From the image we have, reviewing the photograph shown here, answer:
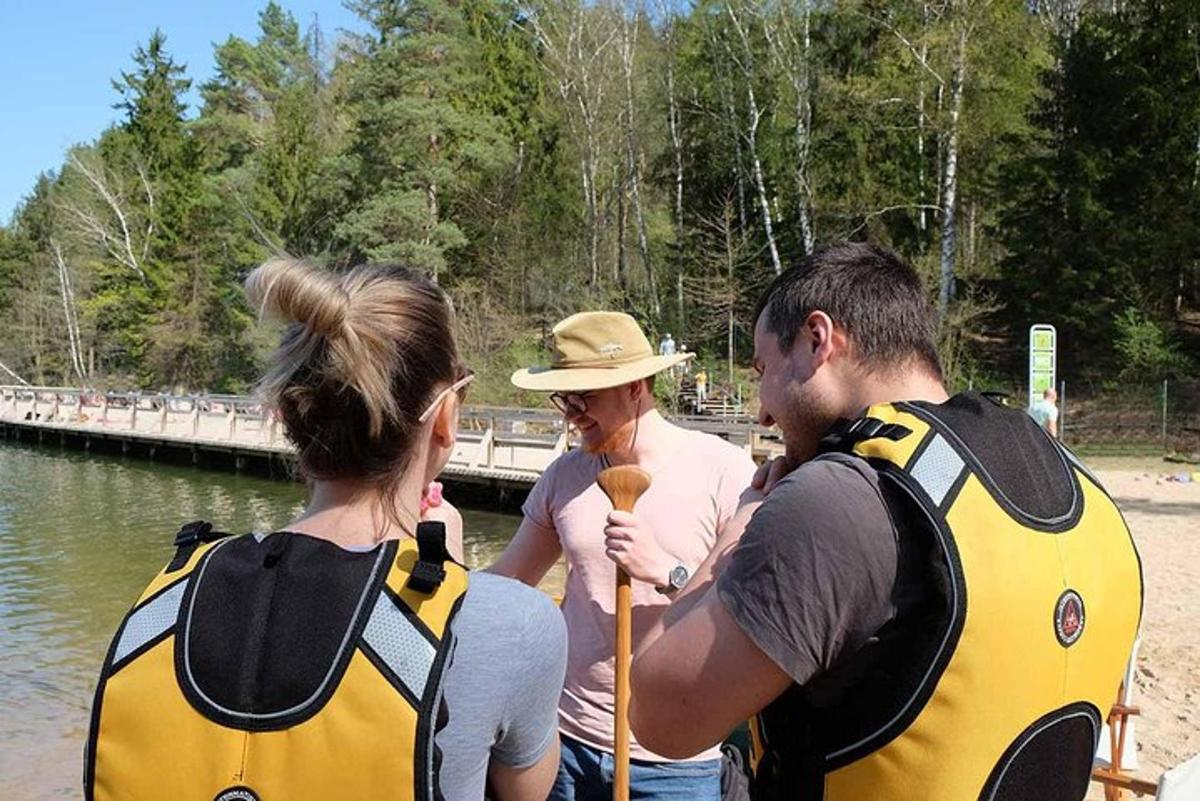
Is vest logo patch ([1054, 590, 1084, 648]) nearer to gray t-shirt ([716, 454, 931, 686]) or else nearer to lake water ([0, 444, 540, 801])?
gray t-shirt ([716, 454, 931, 686])

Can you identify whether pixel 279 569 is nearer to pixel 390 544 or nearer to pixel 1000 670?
pixel 390 544

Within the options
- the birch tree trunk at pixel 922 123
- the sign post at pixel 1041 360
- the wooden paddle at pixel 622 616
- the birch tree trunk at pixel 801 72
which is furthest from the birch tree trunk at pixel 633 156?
the wooden paddle at pixel 622 616

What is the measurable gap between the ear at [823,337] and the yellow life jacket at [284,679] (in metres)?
0.63

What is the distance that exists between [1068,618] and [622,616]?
3.24ft

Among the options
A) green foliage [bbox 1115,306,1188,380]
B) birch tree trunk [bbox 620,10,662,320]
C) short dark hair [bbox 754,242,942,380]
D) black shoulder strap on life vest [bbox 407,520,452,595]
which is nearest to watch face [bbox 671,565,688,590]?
short dark hair [bbox 754,242,942,380]

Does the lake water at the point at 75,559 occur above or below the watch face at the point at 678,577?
below

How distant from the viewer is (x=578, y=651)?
100.0 inches

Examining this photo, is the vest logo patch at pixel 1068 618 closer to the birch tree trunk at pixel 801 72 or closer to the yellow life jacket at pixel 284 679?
the yellow life jacket at pixel 284 679

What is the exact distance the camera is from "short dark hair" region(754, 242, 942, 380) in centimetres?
154

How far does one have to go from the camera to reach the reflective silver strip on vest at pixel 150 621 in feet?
4.26

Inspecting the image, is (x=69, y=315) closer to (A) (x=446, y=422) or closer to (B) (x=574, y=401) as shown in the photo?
(B) (x=574, y=401)

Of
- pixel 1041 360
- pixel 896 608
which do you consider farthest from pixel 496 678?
pixel 1041 360

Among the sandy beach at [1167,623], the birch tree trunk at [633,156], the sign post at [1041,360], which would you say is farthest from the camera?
the birch tree trunk at [633,156]

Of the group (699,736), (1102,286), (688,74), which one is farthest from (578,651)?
(688,74)
